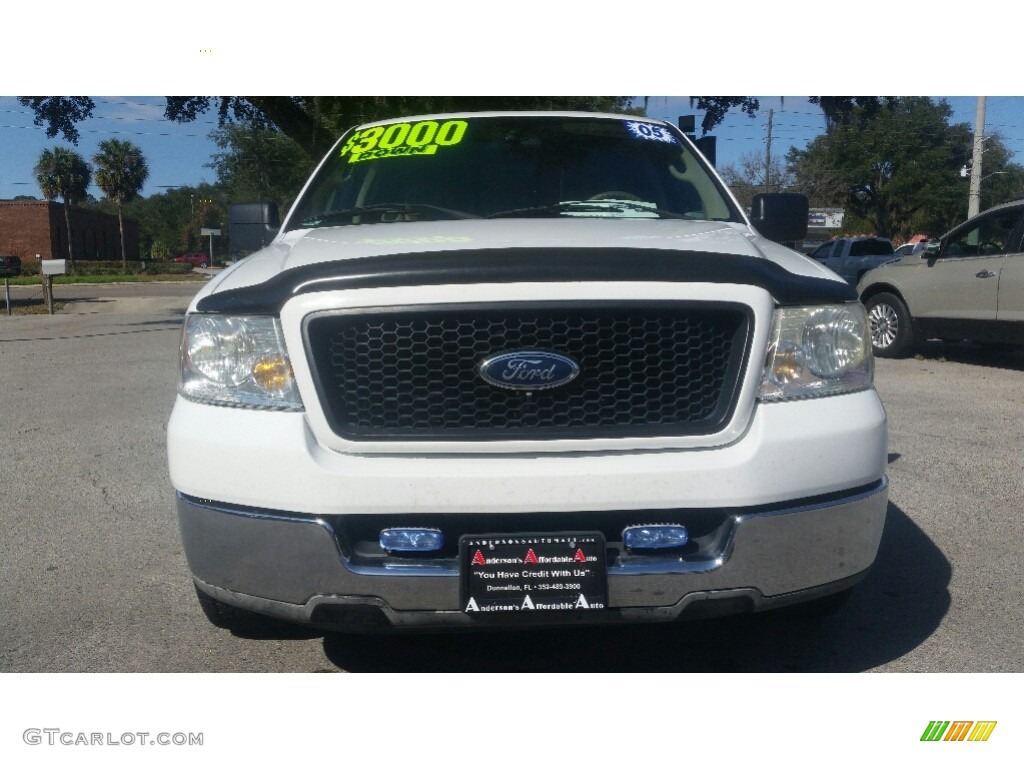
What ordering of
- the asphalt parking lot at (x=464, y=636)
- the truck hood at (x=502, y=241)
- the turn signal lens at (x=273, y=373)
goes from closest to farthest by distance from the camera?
the turn signal lens at (x=273, y=373), the truck hood at (x=502, y=241), the asphalt parking lot at (x=464, y=636)

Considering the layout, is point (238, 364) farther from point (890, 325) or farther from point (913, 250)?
point (913, 250)

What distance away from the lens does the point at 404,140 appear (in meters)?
4.18

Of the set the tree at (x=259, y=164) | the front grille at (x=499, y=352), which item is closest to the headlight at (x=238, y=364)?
the front grille at (x=499, y=352)

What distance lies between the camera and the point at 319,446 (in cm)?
241

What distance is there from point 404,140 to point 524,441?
2.19 meters

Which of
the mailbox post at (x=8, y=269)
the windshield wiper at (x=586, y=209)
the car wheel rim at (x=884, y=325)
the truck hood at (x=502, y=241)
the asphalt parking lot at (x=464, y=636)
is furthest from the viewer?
the mailbox post at (x=8, y=269)

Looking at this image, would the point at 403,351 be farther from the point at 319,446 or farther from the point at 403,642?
the point at 403,642

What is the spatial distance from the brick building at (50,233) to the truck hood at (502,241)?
18401 mm

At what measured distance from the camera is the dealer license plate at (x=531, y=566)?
91.7 inches

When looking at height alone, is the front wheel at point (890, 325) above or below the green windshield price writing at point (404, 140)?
below

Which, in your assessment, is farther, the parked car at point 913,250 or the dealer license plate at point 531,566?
the parked car at point 913,250

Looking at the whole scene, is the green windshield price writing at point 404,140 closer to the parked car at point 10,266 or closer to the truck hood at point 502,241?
the truck hood at point 502,241

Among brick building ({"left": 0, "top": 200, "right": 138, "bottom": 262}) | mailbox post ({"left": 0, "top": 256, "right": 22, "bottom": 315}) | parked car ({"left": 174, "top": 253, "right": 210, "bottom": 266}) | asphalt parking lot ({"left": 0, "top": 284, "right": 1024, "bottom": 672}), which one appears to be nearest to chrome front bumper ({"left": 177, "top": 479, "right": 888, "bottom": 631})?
asphalt parking lot ({"left": 0, "top": 284, "right": 1024, "bottom": 672})

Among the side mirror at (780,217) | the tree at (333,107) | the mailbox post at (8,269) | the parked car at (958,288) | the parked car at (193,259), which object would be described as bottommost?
the parked car at (193,259)
